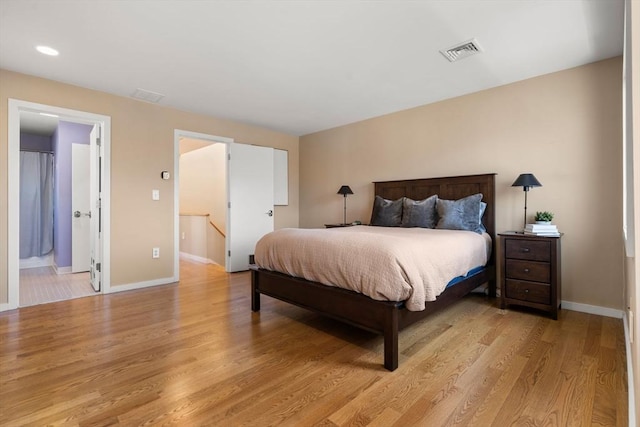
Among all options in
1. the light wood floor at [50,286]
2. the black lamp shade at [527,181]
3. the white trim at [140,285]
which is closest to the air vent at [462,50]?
the black lamp shade at [527,181]

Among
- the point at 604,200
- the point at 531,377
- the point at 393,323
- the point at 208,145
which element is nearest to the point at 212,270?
the point at 208,145

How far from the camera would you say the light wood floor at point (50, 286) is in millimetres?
3377

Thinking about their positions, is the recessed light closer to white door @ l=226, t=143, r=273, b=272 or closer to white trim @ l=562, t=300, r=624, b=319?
white door @ l=226, t=143, r=273, b=272

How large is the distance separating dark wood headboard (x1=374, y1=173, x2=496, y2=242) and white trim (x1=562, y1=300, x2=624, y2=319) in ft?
2.96

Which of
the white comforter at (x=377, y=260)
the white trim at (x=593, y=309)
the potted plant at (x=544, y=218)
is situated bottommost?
the white trim at (x=593, y=309)

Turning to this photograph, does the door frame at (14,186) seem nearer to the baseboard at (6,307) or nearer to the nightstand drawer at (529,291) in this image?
the baseboard at (6,307)

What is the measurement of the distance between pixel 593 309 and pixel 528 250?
0.83 m

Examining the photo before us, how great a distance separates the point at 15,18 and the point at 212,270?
3687mm

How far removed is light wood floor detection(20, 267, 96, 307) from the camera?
338 centimetres

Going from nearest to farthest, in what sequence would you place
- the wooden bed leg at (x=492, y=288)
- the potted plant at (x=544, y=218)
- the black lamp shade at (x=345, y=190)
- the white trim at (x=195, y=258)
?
1. the potted plant at (x=544, y=218)
2. the wooden bed leg at (x=492, y=288)
3. the black lamp shade at (x=345, y=190)
4. the white trim at (x=195, y=258)

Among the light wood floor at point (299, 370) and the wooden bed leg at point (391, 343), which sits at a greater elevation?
the wooden bed leg at point (391, 343)

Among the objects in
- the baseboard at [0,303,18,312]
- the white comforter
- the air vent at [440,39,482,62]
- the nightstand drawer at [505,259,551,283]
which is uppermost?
the air vent at [440,39,482,62]

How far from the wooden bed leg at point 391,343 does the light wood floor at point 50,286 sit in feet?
11.5

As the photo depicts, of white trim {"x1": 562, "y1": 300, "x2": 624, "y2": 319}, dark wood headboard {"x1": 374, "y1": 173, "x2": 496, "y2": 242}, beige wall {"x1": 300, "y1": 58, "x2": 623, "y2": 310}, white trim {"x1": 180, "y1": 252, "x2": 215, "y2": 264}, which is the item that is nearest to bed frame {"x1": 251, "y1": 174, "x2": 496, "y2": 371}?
dark wood headboard {"x1": 374, "y1": 173, "x2": 496, "y2": 242}
